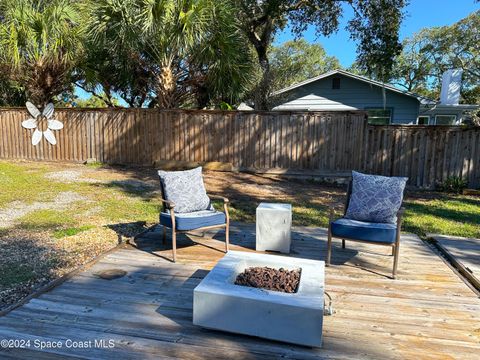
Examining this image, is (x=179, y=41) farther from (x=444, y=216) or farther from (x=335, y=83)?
(x=444, y=216)

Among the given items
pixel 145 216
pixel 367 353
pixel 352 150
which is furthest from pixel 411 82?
pixel 367 353

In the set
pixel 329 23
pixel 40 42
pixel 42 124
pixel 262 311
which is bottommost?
pixel 262 311

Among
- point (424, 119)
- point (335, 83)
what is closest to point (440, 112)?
point (424, 119)

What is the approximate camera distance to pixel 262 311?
2414 mm

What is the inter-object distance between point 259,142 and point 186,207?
564cm

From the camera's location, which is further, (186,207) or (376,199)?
(186,207)

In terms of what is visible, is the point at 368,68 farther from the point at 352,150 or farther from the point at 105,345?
the point at 105,345

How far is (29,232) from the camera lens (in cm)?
495

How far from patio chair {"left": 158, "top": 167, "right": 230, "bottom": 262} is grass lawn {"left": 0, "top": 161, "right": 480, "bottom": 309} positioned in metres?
1.02

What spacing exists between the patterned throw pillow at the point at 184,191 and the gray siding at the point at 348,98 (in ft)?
Answer: 34.2

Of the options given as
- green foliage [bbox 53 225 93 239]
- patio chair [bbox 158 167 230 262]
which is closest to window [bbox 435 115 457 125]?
patio chair [bbox 158 167 230 262]

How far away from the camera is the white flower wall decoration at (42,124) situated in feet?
35.8

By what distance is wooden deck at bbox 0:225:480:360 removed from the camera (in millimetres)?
2369

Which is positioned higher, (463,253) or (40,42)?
(40,42)
